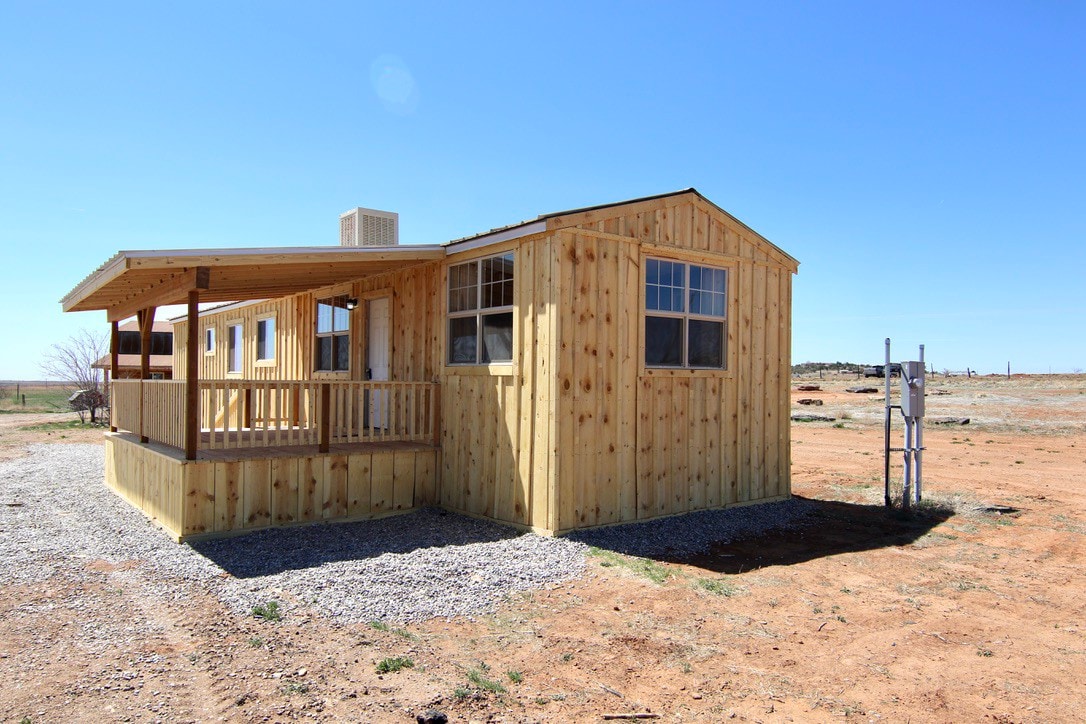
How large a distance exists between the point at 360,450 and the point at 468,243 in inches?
105

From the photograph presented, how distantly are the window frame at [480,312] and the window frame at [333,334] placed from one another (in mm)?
2850

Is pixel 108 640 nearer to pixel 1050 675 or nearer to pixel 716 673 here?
pixel 716 673

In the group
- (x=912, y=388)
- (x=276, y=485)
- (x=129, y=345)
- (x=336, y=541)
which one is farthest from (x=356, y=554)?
(x=129, y=345)

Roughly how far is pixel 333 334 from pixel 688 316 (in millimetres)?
5996

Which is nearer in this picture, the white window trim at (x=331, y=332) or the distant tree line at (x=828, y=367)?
the white window trim at (x=331, y=332)

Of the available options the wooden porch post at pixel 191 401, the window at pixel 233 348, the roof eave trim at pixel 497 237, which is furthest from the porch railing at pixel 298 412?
the window at pixel 233 348

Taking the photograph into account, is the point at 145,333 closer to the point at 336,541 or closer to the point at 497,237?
the point at 336,541

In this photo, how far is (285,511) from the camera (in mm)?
7617

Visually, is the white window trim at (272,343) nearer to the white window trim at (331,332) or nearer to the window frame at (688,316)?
the white window trim at (331,332)

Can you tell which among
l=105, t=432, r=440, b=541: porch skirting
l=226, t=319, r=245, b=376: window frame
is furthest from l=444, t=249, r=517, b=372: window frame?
l=226, t=319, r=245, b=376: window frame

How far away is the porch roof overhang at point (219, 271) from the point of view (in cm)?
692

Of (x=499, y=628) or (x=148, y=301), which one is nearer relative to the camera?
(x=499, y=628)

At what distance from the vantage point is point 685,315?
27.4ft

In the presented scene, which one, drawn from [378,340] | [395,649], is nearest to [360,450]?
[378,340]
